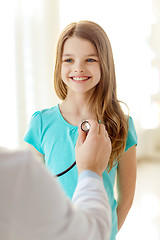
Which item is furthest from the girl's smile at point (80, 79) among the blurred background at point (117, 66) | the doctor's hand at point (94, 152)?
the blurred background at point (117, 66)

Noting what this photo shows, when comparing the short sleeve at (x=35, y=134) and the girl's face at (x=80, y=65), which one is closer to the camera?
the girl's face at (x=80, y=65)

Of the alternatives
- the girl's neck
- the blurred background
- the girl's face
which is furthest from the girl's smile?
the blurred background

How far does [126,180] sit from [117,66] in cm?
246

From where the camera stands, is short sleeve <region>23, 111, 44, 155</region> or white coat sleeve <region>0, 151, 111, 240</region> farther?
short sleeve <region>23, 111, 44, 155</region>

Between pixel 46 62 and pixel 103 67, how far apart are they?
4.43ft

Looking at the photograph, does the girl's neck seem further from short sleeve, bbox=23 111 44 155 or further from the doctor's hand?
the doctor's hand

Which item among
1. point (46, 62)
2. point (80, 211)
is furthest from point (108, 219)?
point (46, 62)

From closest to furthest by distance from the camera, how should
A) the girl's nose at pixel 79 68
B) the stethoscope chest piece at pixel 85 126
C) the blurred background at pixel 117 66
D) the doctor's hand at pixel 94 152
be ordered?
1. the doctor's hand at pixel 94 152
2. the stethoscope chest piece at pixel 85 126
3. the girl's nose at pixel 79 68
4. the blurred background at pixel 117 66

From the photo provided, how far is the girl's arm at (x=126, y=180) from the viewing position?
1.22 metres

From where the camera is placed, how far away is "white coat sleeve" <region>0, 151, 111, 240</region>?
0.44 m

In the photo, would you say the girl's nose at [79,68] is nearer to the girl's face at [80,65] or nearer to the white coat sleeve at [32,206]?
the girl's face at [80,65]

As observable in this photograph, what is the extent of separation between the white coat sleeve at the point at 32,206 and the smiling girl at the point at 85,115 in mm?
655

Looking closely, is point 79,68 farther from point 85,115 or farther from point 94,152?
point 94,152

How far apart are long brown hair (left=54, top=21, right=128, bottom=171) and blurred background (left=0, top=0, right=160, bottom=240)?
1058mm
